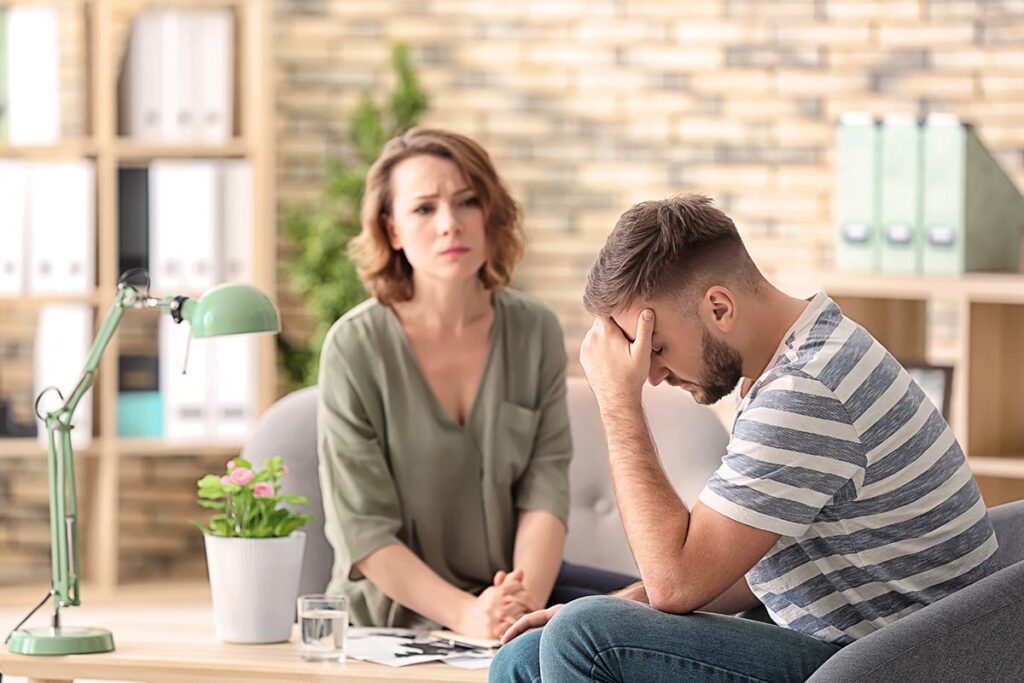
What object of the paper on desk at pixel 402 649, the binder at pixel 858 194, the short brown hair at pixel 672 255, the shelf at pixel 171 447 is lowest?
the paper on desk at pixel 402 649

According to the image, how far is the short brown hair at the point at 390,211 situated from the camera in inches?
108

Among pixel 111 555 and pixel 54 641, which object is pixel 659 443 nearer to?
pixel 54 641

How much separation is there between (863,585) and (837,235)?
203 cm

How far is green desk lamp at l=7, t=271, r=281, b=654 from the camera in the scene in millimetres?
2291

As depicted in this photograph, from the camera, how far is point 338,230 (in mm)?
4594

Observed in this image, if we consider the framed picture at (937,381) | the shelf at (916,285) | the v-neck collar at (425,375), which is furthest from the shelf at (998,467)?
the v-neck collar at (425,375)

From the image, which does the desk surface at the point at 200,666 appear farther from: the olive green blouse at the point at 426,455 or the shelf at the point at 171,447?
the shelf at the point at 171,447

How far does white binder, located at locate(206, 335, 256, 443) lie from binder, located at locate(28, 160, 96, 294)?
0.42 metres

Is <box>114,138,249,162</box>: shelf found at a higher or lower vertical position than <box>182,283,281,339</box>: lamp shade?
higher

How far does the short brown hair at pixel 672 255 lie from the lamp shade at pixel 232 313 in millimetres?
557

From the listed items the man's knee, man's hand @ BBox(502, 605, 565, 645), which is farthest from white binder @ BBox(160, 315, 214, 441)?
the man's knee

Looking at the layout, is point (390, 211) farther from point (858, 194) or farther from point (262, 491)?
point (858, 194)

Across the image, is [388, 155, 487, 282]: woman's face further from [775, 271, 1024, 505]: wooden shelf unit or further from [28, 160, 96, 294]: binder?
[28, 160, 96, 294]: binder

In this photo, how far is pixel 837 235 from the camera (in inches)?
153
